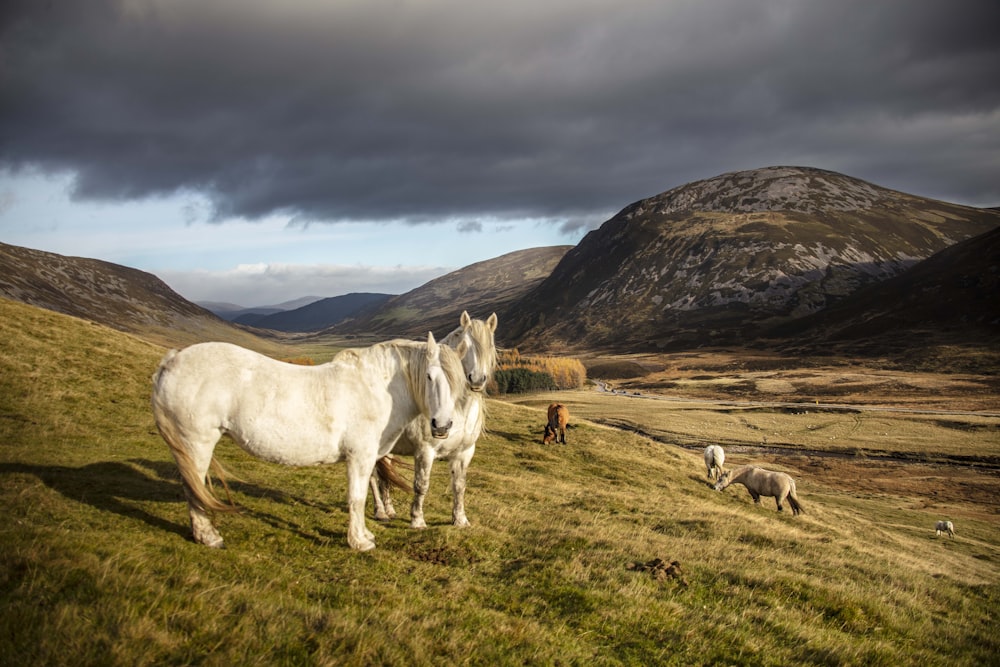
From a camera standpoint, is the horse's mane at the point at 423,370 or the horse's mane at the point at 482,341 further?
the horse's mane at the point at 482,341

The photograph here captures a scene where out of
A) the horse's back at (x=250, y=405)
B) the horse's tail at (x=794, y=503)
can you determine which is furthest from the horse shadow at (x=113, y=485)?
the horse's tail at (x=794, y=503)

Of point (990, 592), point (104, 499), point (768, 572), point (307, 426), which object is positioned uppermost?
point (307, 426)

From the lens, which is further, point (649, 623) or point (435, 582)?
point (435, 582)

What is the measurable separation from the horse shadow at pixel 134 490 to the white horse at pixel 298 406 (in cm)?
148

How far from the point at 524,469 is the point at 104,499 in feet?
60.7

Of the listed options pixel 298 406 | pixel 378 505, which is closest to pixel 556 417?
pixel 378 505

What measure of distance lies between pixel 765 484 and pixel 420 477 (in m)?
23.7

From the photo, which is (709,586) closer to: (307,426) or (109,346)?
(307,426)

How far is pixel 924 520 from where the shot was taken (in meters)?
33.7

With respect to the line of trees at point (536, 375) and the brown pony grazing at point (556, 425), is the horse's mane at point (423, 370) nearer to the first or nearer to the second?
the brown pony grazing at point (556, 425)

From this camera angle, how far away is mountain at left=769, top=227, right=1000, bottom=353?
149 meters

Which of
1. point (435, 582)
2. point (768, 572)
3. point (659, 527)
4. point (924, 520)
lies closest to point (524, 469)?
point (659, 527)

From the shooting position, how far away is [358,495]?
9.05 m

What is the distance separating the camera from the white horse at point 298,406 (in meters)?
8.02
